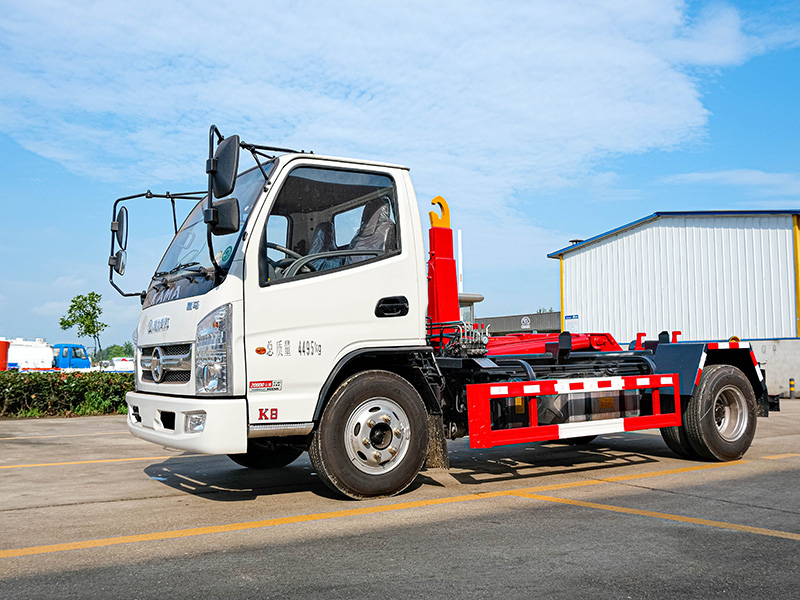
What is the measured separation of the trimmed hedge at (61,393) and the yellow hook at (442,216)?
11472 millimetres

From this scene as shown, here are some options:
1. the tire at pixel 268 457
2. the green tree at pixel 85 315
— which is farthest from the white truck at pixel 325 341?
the green tree at pixel 85 315

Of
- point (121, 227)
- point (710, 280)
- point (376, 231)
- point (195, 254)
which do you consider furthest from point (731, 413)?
point (710, 280)

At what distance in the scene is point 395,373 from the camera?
5.96 metres

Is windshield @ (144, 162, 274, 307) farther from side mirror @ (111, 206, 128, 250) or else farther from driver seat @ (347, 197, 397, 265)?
driver seat @ (347, 197, 397, 265)

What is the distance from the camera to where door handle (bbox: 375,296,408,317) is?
5789 mm

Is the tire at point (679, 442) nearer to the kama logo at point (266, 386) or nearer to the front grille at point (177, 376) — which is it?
the kama logo at point (266, 386)

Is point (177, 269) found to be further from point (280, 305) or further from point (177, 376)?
point (280, 305)

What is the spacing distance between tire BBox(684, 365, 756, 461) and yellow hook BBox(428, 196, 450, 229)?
3244 mm

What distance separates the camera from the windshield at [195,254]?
5.45 meters

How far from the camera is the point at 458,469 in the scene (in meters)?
7.42

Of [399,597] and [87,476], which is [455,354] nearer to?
[399,597]

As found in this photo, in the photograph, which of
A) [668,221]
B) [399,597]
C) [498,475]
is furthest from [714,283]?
[399,597]

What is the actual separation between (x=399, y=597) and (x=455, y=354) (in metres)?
3.24

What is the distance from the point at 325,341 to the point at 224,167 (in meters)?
1.50
